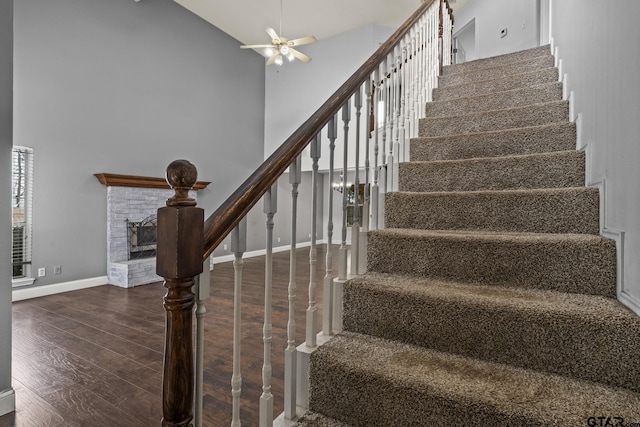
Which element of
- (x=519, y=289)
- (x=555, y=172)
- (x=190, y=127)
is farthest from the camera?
(x=190, y=127)

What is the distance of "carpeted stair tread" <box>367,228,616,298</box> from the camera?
1275mm

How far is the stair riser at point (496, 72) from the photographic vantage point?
A: 2.98 meters

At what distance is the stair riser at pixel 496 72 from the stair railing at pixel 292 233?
803 mm

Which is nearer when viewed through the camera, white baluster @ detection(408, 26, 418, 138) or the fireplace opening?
white baluster @ detection(408, 26, 418, 138)

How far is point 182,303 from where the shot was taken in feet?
2.31

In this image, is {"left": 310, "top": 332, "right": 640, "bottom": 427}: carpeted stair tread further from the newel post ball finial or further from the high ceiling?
the high ceiling

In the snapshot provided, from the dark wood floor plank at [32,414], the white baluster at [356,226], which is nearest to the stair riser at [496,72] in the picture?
the white baluster at [356,226]

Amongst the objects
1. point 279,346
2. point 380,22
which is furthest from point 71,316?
point 380,22

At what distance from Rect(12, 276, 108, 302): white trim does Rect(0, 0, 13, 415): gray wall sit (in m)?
2.88

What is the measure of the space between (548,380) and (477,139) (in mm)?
1541

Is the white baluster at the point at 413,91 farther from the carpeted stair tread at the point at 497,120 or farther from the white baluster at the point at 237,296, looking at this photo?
the white baluster at the point at 237,296

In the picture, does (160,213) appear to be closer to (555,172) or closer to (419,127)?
(555,172)

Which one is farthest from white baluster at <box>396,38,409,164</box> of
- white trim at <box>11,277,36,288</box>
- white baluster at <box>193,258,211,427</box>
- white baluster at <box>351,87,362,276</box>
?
white trim at <box>11,277,36,288</box>

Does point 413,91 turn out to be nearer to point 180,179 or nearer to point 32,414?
point 180,179
